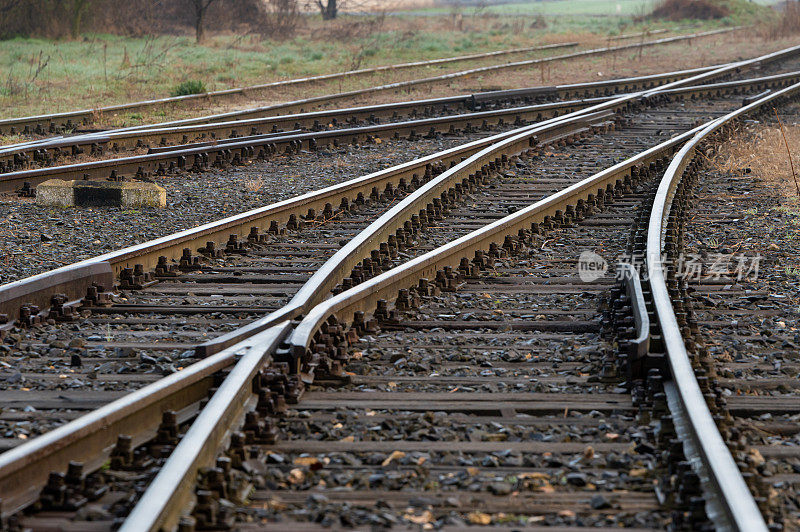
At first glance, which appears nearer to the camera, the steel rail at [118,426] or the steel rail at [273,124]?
the steel rail at [118,426]

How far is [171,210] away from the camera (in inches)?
380

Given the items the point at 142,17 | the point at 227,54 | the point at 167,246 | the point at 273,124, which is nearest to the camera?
the point at 167,246

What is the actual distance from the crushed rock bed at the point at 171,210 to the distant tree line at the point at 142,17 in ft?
69.6

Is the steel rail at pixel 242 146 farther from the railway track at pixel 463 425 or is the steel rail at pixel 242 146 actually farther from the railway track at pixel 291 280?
the railway track at pixel 463 425

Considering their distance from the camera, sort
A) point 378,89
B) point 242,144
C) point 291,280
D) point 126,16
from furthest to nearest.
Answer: point 126,16
point 378,89
point 242,144
point 291,280

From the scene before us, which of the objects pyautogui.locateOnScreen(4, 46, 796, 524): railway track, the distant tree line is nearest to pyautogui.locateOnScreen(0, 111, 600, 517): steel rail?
pyautogui.locateOnScreen(4, 46, 796, 524): railway track

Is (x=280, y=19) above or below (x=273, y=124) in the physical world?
above

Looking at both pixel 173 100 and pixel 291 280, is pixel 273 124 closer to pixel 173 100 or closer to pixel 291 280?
pixel 173 100

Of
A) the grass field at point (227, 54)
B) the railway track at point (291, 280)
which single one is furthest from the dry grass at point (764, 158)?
the grass field at point (227, 54)

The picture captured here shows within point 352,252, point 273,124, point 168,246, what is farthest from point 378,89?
point 352,252

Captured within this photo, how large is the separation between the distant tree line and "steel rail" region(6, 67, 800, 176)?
16300 mm

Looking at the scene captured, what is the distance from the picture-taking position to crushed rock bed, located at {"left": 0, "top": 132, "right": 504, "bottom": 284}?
7996mm

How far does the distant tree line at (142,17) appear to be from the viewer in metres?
31.9

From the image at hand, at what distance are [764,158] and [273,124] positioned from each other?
264 inches
